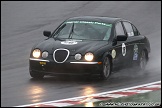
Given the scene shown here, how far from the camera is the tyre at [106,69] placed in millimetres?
12381

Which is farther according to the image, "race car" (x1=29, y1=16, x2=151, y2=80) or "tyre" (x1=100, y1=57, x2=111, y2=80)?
"tyre" (x1=100, y1=57, x2=111, y2=80)

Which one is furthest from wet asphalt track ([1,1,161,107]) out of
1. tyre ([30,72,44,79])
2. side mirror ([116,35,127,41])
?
side mirror ([116,35,127,41])

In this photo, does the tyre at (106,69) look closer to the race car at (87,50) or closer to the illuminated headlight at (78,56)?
the race car at (87,50)

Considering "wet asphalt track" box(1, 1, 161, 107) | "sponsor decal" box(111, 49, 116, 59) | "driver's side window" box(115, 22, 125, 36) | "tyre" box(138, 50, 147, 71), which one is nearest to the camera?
"wet asphalt track" box(1, 1, 161, 107)

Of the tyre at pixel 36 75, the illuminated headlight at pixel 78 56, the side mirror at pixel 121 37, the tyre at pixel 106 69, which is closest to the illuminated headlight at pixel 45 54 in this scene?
the tyre at pixel 36 75

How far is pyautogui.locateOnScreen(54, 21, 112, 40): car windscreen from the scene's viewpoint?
13.2 metres

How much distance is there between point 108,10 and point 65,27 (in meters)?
13.4

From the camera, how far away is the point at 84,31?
13344mm

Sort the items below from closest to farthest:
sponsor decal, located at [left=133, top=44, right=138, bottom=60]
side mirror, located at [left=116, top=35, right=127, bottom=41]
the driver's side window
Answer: side mirror, located at [left=116, top=35, right=127, bottom=41], the driver's side window, sponsor decal, located at [left=133, top=44, right=138, bottom=60]

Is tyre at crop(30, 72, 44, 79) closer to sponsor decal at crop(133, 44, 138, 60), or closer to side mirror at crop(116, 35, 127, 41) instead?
side mirror at crop(116, 35, 127, 41)

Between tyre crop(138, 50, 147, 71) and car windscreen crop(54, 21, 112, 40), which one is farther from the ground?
car windscreen crop(54, 21, 112, 40)

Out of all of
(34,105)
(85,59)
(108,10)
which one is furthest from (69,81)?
(108,10)

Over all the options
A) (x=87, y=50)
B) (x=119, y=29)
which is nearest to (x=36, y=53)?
(x=87, y=50)

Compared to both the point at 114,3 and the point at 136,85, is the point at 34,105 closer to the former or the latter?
the point at 136,85
